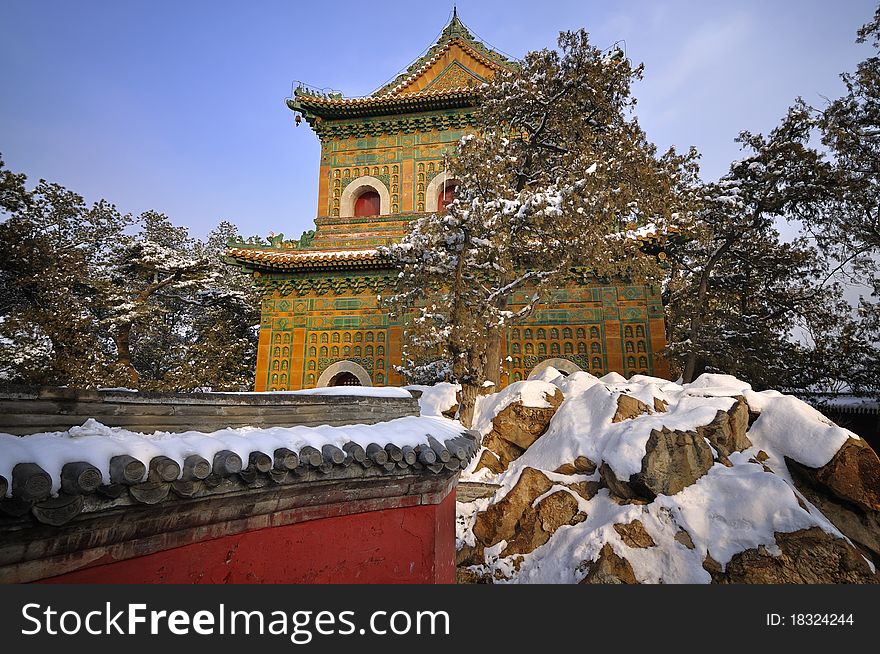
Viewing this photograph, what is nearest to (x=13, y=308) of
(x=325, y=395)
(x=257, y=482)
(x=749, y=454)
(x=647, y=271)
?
(x=325, y=395)

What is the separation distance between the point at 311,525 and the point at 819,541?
5.69m

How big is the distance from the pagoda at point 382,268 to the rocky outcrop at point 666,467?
4.23m

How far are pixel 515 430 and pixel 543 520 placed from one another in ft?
5.82

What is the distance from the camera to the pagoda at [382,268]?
12109 millimetres

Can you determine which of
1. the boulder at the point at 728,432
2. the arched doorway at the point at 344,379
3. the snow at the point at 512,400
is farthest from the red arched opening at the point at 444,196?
the boulder at the point at 728,432

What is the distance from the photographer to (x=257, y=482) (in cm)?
244

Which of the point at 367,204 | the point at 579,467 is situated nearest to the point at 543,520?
the point at 579,467

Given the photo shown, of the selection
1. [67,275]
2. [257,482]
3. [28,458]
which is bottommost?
[257,482]

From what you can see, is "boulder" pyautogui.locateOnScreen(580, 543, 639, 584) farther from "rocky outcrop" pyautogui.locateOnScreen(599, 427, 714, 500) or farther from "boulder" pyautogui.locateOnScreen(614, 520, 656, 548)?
"rocky outcrop" pyautogui.locateOnScreen(599, 427, 714, 500)

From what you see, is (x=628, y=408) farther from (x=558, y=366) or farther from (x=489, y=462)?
(x=558, y=366)

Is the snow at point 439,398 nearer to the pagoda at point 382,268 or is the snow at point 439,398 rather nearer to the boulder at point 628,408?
the pagoda at point 382,268

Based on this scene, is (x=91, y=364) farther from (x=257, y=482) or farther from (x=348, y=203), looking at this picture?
(x=257, y=482)

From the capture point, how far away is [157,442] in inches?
87.9

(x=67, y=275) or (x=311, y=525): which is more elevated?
(x=67, y=275)
